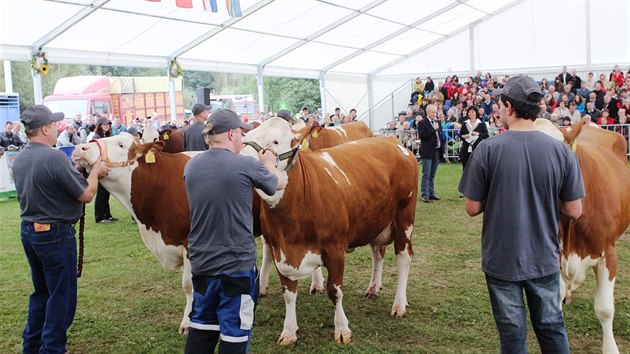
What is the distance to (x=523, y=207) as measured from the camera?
293cm

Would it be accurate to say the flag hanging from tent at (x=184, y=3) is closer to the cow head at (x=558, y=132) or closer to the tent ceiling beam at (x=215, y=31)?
the tent ceiling beam at (x=215, y=31)

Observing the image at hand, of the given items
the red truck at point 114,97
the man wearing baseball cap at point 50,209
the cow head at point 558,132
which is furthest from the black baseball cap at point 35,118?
the red truck at point 114,97

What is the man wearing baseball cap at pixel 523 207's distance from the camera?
2.90 m

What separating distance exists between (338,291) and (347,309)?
87 centimetres

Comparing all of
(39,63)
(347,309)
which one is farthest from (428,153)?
(39,63)

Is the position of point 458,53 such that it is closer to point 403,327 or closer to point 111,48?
point 111,48

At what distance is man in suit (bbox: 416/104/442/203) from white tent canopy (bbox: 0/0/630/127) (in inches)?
273

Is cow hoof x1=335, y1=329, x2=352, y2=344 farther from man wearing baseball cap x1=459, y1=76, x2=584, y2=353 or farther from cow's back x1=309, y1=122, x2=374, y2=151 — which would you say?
cow's back x1=309, y1=122, x2=374, y2=151

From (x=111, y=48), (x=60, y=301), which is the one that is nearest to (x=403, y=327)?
(x=60, y=301)

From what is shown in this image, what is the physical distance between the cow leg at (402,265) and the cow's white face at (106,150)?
8.83ft

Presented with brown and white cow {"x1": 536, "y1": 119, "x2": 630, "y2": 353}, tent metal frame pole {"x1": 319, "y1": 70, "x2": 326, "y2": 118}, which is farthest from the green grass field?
tent metal frame pole {"x1": 319, "y1": 70, "x2": 326, "y2": 118}

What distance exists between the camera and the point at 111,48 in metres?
17.4

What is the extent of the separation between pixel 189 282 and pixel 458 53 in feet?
82.0

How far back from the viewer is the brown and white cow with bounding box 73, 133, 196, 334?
486cm
